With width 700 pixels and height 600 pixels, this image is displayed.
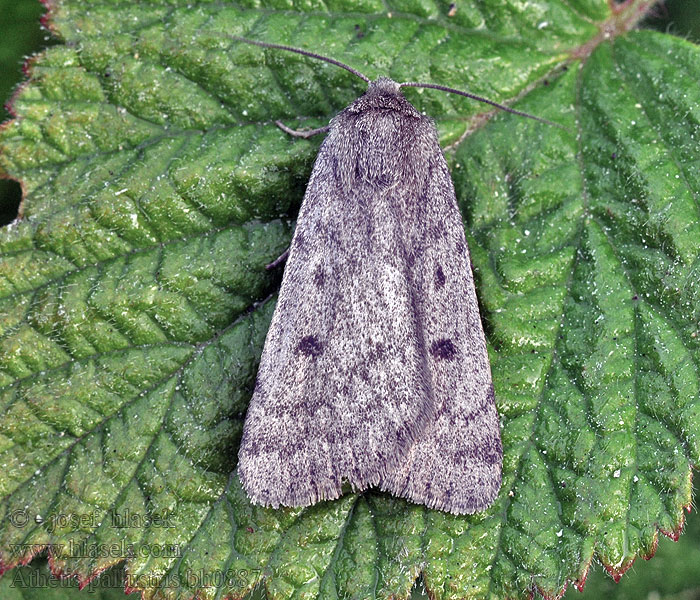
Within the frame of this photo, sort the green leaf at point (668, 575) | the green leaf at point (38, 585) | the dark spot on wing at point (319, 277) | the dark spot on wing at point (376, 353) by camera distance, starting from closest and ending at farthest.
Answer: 1. the dark spot on wing at point (376, 353)
2. the dark spot on wing at point (319, 277)
3. the green leaf at point (38, 585)
4. the green leaf at point (668, 575)

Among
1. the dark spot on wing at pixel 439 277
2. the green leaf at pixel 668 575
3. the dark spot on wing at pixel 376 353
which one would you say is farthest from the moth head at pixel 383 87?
the green leaf at pixel 668 575

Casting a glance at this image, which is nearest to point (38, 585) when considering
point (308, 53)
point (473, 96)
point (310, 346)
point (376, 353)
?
point (310, 346)

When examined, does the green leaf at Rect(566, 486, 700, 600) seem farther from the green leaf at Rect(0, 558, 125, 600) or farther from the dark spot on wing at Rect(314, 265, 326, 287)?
the green leaf at Rect(0, 558, 125, 600)

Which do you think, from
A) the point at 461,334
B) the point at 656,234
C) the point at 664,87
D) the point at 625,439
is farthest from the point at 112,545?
the point at 664,87

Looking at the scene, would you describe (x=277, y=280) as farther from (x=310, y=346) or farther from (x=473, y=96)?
(x=473, y=96)

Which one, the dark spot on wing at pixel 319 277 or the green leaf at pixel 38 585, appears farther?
the green leaf at pixel 38 585

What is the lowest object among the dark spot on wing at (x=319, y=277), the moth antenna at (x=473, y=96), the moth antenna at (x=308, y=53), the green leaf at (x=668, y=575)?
the green leaf at (x=668, y=575)

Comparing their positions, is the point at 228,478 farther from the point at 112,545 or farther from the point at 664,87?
the point at 664,87

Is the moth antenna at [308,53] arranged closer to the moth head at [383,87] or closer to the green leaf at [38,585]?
the moth head at [383,87]
